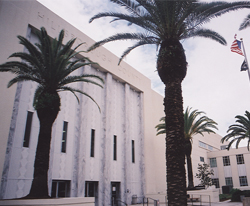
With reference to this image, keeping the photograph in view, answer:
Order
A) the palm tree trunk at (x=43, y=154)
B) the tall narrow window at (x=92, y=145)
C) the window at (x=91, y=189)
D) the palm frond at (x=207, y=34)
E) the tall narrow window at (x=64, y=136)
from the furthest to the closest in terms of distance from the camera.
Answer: the tall narrow window at (x=92, y=145)
the window at (x=91, y=189)
the tall narrow window at (x=64, y=136)
the palm frond at (x=207, y=34)
the palm tree trunk at (x=43, y=154)

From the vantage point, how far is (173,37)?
12172 millimetres

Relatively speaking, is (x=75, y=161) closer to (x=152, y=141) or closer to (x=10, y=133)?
(x=10, y=133)

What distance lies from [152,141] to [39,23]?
1978 centimetres

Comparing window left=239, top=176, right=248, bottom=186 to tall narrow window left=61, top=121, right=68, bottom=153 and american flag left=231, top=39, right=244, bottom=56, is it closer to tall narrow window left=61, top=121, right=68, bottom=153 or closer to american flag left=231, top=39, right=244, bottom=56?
american flag left=231, top=39, right=244, bottom=56

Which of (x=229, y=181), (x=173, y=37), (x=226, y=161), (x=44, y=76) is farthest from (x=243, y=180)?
(x=44, y=76)

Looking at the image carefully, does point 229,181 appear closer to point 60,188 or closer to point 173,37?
point 60,188

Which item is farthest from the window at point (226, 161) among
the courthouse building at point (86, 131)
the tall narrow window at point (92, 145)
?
the tall narrow window at point (92, 145)

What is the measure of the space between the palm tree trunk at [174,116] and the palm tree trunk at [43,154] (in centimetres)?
667

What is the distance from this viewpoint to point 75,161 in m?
21.7

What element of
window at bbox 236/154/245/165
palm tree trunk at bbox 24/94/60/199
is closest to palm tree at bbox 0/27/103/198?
palm tree trunk at bbox 24/94/60/199

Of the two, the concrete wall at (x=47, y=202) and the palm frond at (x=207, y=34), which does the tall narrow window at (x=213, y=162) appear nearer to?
the palm frond at (x=207, y=34)

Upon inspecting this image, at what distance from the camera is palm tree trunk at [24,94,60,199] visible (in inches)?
512

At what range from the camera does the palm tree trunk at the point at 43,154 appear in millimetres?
13008

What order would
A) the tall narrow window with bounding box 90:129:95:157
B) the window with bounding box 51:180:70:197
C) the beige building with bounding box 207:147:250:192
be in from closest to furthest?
the window with bounding box 51:180:70:197 < the tall narrow window with bounding box 90:129:95:157 < the beige building with bounding box 207:147:250:192
